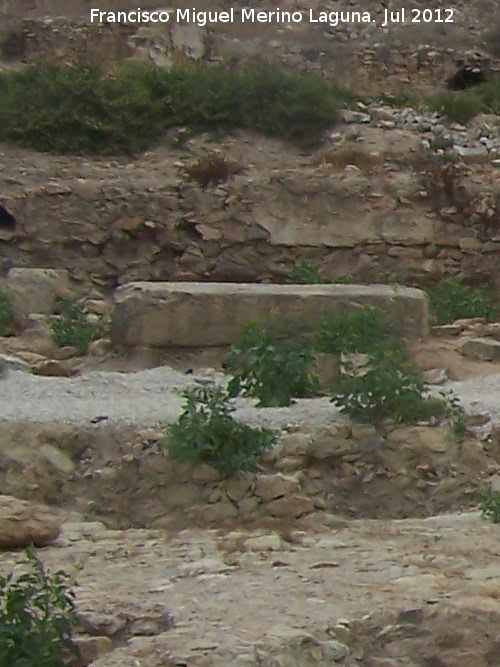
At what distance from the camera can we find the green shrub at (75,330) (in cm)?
901

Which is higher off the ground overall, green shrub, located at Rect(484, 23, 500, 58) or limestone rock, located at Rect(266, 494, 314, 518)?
green shrub, located at Rect(484, 23, 500, 58)

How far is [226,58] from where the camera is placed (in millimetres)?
14953

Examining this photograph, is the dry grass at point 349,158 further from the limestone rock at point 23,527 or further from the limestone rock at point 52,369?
the limestone rock at point 23,527

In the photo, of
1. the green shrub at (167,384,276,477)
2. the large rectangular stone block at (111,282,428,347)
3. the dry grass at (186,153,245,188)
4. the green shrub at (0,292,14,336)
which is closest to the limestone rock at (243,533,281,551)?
the green shrub at (167,384,276,477)

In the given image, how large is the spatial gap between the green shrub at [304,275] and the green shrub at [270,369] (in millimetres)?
3167

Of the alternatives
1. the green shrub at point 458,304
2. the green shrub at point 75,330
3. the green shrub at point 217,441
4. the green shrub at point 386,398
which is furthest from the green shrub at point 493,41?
the green shrub at point 217,441

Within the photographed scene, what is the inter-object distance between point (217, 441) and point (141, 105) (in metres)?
7.82

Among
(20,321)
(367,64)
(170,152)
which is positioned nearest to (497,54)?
(367,64)

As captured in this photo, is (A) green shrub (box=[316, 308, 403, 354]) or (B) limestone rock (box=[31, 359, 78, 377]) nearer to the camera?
(A) green shrub (box=[316, 308, 403, 354])

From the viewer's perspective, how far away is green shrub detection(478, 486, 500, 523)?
5152 millimetres

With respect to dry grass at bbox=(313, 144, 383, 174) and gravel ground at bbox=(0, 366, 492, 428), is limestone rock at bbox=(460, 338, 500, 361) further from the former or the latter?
dry grass at bbox=(313, 144, 383, 174)

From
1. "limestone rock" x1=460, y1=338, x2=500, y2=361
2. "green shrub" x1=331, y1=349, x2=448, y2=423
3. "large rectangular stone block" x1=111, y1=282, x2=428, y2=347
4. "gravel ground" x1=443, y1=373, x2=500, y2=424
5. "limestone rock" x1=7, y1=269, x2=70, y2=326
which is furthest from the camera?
"limestone rock" x1=7, y1=269, x2=70, y2=326

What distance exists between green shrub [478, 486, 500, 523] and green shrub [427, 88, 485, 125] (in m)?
8.51

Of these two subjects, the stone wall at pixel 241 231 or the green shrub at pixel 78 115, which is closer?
the stone wall at pixel 241 231
